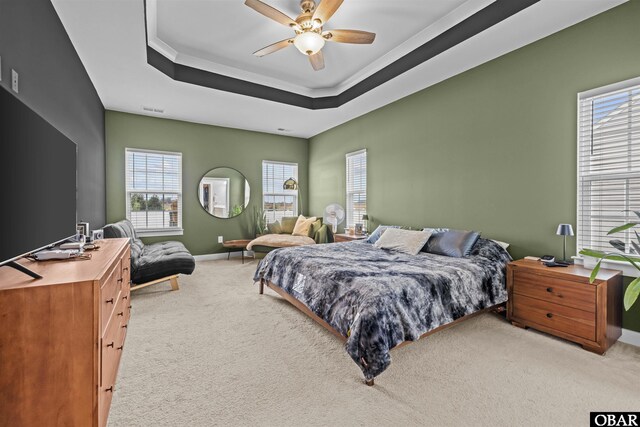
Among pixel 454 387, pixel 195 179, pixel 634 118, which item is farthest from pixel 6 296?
pixel 195 179

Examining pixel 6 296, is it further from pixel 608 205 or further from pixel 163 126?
pixel 163 126

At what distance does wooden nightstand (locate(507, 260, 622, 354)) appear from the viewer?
2.25m

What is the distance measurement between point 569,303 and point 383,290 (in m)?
1.59

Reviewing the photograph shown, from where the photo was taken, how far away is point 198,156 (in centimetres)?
582

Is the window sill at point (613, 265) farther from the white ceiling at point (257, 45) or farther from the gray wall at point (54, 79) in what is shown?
the gray wall at point (54, 79)

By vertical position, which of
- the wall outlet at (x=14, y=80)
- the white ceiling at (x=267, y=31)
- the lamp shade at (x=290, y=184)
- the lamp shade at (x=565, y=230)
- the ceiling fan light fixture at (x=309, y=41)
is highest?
the white ceiling at (x=267, y=31)

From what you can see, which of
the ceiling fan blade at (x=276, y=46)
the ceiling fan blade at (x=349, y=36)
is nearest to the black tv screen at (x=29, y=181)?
the ceiling fan blade at (x=276, y=46)

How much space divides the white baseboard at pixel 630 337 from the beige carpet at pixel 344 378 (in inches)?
4.3

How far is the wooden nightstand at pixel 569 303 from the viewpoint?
7.39 ft

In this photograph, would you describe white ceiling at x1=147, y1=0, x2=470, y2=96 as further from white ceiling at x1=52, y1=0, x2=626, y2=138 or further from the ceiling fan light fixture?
the ceiling fan light fixture

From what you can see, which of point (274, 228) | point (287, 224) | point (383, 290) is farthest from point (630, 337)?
point (274, 228)

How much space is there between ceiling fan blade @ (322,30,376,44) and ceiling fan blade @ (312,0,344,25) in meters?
0.16

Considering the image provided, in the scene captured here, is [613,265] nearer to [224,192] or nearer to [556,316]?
[556,316]

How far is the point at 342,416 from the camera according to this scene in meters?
1.63
